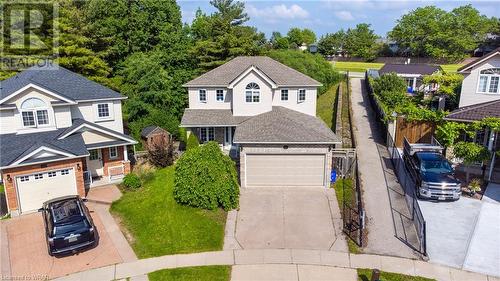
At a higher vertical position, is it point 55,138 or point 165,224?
point 55,138

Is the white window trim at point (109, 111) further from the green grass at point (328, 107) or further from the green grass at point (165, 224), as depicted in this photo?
the green grass at point (328, 107)

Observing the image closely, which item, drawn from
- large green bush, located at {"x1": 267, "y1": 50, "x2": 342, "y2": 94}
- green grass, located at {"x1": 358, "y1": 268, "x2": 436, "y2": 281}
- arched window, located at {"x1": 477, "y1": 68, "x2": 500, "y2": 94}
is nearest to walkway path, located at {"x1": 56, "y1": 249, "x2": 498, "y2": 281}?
green grass, located at {"x1": 358, "y1": 268, "x2": 436, "y2": 281}

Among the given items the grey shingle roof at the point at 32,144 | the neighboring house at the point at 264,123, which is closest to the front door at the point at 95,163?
the grey shingle roof at the point at 32,144

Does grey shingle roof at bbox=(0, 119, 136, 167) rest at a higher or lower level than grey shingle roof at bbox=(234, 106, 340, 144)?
lower

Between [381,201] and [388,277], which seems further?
[381,201]

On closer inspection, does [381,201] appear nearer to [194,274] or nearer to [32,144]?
[194,274]

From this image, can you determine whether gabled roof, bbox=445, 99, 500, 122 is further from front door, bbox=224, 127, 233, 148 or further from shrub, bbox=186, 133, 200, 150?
shrub, bbox=186, 133, 200, 150

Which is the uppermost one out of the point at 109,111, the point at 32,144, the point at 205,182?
the point at 109,111

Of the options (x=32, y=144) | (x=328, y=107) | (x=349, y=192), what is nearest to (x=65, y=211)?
(x=32, y=144)
